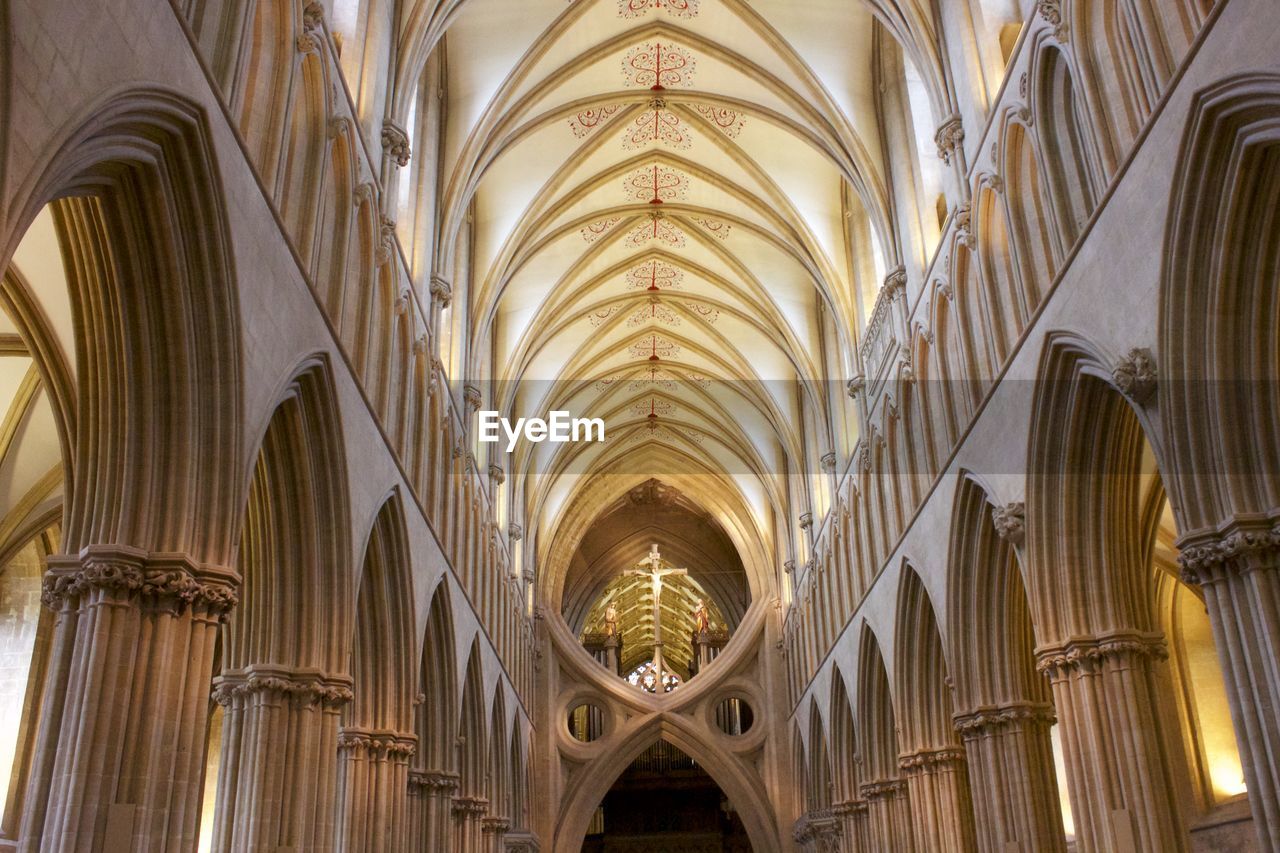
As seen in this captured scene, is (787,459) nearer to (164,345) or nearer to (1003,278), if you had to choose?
(1003,278)

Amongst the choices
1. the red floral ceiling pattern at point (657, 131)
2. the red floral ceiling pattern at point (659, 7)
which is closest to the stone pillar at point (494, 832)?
the red floral ceiling pattern at point (657, 131)

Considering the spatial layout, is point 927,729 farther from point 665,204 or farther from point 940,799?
point 665,204

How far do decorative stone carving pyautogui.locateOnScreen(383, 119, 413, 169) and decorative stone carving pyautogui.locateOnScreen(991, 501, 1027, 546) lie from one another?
8.20 m

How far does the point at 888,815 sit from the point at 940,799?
3586mm

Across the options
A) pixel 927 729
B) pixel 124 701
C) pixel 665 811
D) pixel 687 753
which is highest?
pixel 687 753

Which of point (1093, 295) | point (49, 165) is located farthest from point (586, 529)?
point (49, 165)

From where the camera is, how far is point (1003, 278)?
1363cm

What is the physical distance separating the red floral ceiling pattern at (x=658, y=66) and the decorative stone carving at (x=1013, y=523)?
34.2 ft

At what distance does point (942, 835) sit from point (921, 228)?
A: 8.84 meters

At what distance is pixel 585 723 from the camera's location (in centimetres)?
4128

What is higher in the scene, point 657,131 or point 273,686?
point 657,131

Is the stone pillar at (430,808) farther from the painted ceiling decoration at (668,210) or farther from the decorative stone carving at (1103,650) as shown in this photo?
the decorative stone carving at (1103,650)
